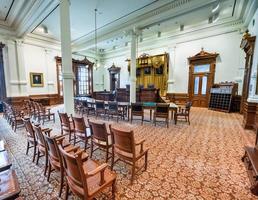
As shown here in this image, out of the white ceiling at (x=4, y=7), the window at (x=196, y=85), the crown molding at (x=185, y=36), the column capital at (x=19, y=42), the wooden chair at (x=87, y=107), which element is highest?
the white ceiling at (x=4, y=7)

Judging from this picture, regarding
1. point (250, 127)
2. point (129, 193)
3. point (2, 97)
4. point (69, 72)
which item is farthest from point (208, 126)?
point (2, 97)

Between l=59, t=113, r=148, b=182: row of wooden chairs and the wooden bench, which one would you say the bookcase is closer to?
l=59, t=113, r=148, b=182: row of wooden chairs

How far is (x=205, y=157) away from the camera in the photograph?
2768mm

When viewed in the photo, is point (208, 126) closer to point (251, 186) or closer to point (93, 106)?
point (251, 186)

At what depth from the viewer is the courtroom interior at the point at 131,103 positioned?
1891mm

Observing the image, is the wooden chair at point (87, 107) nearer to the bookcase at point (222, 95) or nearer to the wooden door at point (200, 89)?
the wooden door at point (200, 89)

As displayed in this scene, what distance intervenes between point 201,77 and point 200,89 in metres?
0.74

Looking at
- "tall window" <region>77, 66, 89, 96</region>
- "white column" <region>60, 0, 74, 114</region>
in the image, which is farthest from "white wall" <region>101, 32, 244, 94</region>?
"white column" <region>60, 0, 74, 114</region>

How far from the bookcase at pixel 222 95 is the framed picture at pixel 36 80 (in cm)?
1087

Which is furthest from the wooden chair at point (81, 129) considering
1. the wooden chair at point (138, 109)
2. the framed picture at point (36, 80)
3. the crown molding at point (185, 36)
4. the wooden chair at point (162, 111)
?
the crown molding at point (185, 36)

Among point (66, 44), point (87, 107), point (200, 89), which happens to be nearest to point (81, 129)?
point (66, 44)

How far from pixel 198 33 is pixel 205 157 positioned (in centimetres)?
794

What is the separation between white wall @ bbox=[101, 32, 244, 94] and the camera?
7.13 metres

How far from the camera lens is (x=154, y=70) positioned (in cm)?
1013
